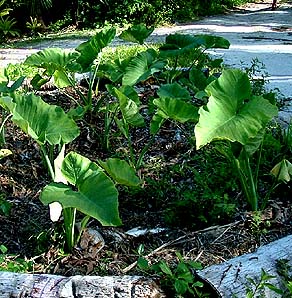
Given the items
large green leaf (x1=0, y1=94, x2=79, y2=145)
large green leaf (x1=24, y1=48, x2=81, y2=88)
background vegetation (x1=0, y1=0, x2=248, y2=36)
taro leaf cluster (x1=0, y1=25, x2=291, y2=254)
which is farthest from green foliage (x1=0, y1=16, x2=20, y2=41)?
large green leaf (x1=0, y1=94, x2=79, y2=145)

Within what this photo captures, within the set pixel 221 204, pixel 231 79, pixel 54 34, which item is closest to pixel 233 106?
pixel 231 79

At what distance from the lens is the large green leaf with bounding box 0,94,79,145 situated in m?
2.67

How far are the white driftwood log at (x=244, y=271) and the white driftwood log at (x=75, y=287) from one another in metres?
0.21

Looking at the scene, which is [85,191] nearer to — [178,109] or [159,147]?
[178,109]

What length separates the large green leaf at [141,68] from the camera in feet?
11.7

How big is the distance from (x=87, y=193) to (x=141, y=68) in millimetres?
1515

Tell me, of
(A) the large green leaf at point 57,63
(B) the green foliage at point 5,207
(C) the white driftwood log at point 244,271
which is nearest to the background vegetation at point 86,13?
(A) the large green leaf at point 57,63

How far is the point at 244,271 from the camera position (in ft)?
7.31

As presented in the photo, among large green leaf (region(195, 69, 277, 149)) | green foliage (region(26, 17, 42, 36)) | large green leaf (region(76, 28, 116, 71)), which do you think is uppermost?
large green leaf (region(195, 69, 277, 149))

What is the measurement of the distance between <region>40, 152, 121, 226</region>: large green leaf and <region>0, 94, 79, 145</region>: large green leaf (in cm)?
23

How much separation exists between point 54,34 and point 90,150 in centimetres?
739

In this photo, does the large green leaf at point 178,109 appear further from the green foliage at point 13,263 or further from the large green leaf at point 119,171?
the green foliage at point 13,263

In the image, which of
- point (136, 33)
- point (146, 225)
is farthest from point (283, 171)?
point (136, 33)

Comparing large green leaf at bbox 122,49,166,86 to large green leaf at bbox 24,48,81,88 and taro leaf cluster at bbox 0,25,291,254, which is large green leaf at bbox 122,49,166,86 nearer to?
taro leaf cluster at bbox 0,25,291,254
